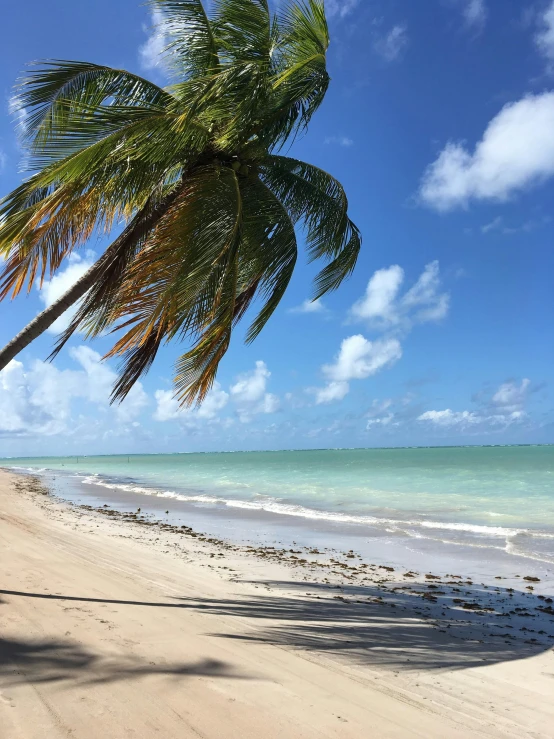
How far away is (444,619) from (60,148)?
22.1 feet

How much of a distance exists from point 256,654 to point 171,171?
552 centimetres

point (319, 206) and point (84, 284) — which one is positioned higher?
point (319, 206)

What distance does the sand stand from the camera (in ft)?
10.8

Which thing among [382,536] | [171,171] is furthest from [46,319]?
[382,536]

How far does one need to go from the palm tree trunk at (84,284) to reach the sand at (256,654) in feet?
8.18

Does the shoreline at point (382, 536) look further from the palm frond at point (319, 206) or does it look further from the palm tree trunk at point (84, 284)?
the palm tree trunk at point (84, 284)

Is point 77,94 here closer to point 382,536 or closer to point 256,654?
point 256,654

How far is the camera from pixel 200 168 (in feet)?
21.2

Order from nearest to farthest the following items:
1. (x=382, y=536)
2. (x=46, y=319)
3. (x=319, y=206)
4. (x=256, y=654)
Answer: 1. (x=256, y=654)
2. (x=46, y=319)
3. (x=319, y=206)
4. (x=382, y=536)

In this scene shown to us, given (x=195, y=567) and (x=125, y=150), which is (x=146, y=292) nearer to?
(x=125, y=150)

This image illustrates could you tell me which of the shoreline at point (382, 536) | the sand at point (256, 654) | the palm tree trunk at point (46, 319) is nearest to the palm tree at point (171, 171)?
the palm tree trunk at point (46, 319)

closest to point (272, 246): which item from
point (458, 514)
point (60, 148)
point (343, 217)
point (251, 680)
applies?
point (343, 217)

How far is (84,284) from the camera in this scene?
6051 millimetres

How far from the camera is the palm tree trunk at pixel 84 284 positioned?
5.73 m
